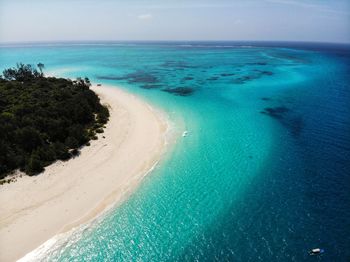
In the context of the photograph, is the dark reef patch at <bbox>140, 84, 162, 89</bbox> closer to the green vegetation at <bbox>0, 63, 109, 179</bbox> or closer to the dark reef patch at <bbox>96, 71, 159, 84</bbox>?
the dark reef patch at <bbox>96, 71, 159, 84</bbox>

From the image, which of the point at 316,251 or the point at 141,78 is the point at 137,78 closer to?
the point at 141,78

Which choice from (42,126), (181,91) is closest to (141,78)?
(181,91)

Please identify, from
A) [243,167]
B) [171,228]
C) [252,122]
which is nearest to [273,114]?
[252,122]

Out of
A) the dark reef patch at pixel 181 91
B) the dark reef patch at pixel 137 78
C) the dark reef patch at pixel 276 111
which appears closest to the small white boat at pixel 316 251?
the dark reef patch at pixel 276 111

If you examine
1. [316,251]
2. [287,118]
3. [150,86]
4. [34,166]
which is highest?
[150,86]

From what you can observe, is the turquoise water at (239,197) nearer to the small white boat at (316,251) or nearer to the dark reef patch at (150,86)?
the small white boat at (316,251)

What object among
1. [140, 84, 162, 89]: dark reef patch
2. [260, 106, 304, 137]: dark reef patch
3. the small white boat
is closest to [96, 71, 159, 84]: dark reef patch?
[140, 84, 162, 89]: dark reef patch

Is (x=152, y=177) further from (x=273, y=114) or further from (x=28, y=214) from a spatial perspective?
(x=273, y=114)
